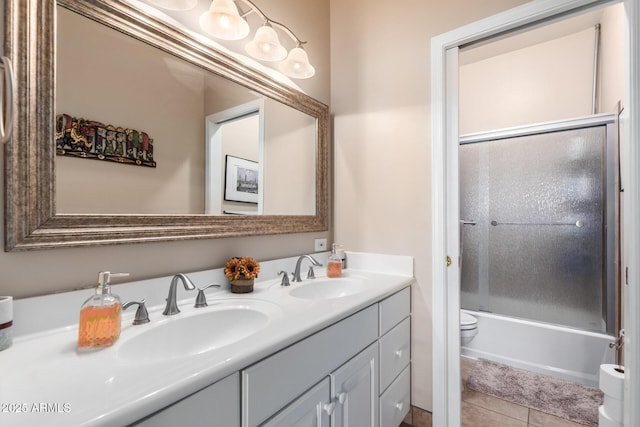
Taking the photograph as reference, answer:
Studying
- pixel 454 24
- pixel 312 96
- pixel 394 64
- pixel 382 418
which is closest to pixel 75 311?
pixel 382 418

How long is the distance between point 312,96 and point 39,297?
1504mm

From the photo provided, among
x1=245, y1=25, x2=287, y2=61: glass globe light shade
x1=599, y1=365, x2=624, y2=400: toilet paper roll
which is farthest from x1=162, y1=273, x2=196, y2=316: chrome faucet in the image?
x1=599, y1=365, x2=624, y2=400: toilet paper roll

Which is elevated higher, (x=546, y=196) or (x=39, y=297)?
(x=546, y=196)

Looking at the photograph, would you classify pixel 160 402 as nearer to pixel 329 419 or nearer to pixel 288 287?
pixel 329 419

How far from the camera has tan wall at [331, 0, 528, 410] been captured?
1544 mm

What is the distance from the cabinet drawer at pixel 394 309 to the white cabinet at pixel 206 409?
2.47ft

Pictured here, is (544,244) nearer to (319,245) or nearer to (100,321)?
(319,245)

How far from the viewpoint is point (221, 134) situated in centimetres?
126

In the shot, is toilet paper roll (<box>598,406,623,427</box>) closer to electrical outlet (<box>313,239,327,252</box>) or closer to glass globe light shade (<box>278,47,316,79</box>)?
electrical outlet (<box>313,239,327,252</box>)

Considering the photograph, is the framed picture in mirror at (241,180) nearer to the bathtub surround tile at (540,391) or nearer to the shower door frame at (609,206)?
the bathtub surround tile at (540,391)

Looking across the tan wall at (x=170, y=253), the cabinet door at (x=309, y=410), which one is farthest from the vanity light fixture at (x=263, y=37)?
the cabinet door at (x=309, y=410)

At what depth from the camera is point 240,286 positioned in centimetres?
119

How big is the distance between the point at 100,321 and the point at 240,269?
510 mm

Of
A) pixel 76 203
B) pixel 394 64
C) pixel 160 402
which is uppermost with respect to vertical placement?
pixel 394 64
